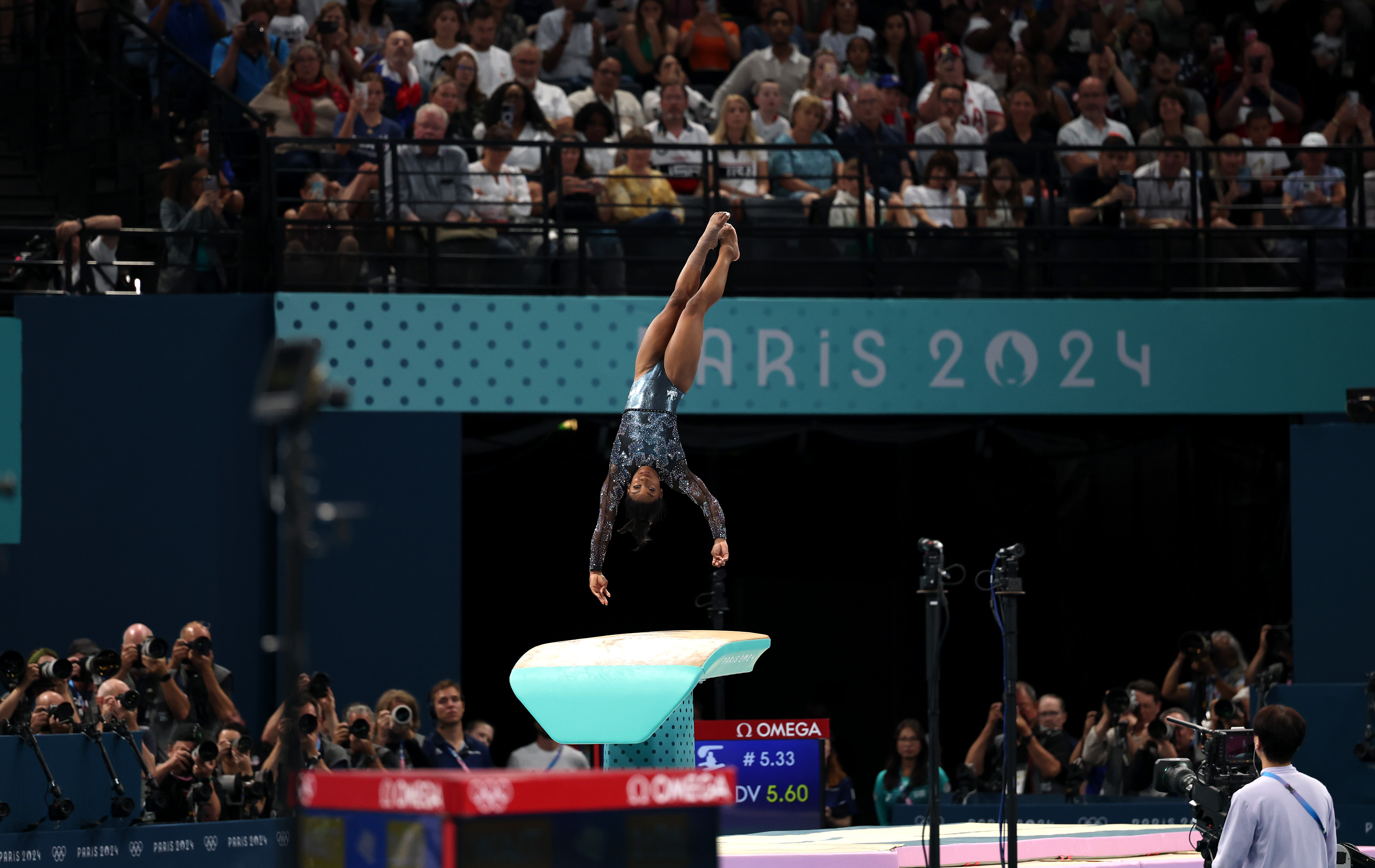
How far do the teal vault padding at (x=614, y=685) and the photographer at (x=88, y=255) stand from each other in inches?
171

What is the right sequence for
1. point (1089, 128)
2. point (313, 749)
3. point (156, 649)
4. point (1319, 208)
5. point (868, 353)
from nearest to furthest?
point (313, 749), point (156, 649), point (868, 353), point (1319, 208), point (1089, 128)

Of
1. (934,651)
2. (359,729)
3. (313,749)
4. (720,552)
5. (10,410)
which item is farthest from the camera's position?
(10,410)

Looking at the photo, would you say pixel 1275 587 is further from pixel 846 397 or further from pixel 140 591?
pixel 140 591

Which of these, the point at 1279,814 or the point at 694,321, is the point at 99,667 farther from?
the point at 1279,814

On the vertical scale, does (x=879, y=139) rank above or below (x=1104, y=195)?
above

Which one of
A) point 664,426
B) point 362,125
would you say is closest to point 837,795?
point 664,426

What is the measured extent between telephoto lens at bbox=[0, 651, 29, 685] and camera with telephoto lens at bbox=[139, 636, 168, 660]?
1.94 ft

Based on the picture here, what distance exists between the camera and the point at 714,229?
285 inches

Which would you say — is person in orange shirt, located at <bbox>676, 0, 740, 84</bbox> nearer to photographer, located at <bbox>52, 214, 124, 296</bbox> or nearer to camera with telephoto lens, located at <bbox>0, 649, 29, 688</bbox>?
photographer, located at <bbox>52, 214, 124, 296</bbox>

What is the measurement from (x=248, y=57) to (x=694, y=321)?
4701 millimetres

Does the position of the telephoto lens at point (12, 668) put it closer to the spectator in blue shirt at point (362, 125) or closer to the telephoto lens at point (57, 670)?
the telephoto lens at point (57, 670)

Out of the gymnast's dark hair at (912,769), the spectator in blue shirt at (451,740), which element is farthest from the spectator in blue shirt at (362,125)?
the gymnast's dark hair at (912,769)

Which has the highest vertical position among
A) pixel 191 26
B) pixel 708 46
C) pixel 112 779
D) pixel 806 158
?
pixel 708 46

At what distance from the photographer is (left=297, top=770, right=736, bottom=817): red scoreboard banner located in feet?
11.2
